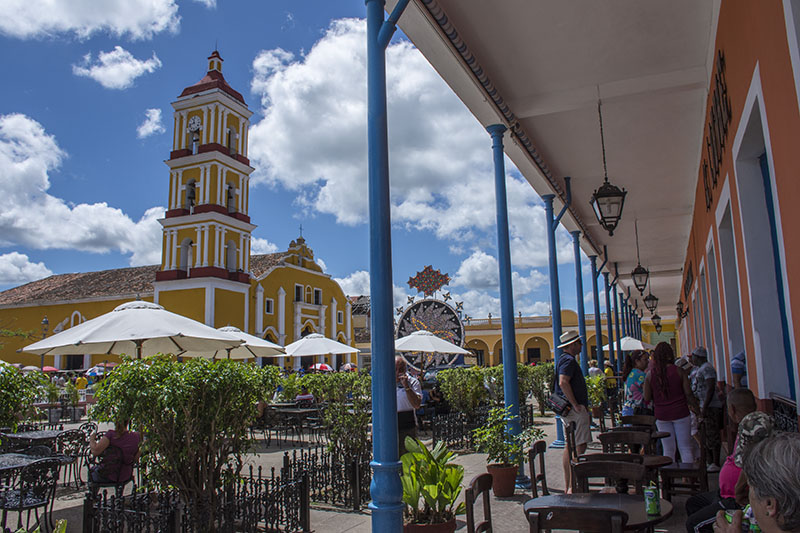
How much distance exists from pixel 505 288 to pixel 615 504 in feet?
11.9

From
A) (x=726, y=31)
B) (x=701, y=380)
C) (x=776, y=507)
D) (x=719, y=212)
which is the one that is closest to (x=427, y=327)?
(x=701, y=380)

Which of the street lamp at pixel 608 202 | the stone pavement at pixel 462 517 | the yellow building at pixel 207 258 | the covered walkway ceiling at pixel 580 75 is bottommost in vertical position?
the stone pavement at pixel 462 517

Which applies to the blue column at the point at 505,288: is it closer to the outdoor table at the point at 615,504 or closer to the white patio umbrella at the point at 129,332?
the outdoor table at the point at 615,504

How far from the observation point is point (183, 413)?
15.6 ft

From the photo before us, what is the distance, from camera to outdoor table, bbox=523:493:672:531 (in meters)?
3.43

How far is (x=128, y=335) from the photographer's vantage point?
7512 mm

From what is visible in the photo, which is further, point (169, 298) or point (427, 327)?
point (169, 298)

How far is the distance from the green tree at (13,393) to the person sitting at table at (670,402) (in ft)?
20.3

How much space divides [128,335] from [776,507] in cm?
737

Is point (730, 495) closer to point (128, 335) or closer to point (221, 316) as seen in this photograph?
point (128, 335)

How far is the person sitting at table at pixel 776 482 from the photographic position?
189 centimetres

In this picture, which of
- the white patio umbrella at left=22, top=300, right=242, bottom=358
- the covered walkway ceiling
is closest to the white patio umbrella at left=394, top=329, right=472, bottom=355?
the white patio umbrella at left=22, top=300, right=242, bottom=358

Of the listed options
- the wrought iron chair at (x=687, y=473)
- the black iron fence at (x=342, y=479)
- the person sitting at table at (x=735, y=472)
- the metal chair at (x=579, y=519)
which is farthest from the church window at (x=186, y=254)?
the metal chair at (x=579, y=519)

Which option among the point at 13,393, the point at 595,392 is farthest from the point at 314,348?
the point at 13,393
